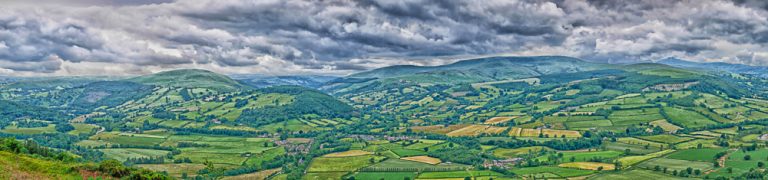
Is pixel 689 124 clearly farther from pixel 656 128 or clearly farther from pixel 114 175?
pixel 114 175

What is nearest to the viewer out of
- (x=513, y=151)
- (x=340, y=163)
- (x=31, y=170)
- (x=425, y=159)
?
(x=31, y=170)

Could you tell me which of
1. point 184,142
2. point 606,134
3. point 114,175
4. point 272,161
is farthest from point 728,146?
point 184,142

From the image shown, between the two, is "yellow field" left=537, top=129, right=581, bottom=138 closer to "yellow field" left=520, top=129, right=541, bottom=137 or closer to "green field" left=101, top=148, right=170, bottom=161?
"yellow field" left=520, top=129, right=541, bottom=137

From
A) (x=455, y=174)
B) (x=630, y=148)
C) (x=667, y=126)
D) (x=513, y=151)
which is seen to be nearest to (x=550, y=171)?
(x=455, y=174)

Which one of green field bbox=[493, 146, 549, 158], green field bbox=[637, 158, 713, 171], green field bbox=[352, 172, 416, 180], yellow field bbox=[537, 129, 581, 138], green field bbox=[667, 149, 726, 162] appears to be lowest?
green field bbox=[352, 172, 416, 180]

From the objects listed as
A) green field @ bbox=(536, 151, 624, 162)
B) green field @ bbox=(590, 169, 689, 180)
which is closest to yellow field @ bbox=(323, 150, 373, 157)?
green field @ bbox=(536, 151, 624, 162)

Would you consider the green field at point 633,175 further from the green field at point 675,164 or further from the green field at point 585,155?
the green field at point 585,155

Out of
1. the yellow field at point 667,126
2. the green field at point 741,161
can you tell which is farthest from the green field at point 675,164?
the yellow field at point 667,126

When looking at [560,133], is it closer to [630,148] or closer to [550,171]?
[630,148]

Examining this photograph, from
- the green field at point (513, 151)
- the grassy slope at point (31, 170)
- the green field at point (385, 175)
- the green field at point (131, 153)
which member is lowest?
the green field at point (131, 153)

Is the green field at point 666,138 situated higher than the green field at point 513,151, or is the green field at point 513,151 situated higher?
the green field at point 666,138

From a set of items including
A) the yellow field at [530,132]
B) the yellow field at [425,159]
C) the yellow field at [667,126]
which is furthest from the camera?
the yellow field at [667,126]
